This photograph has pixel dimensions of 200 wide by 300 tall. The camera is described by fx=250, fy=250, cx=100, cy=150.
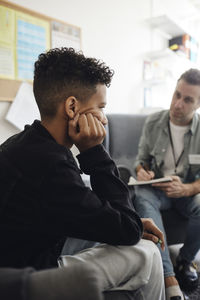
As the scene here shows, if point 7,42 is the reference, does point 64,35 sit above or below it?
above

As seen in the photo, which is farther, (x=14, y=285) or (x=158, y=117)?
(x=158, y=117)

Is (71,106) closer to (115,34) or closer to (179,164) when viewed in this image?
(179,164)

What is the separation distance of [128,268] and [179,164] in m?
1.17

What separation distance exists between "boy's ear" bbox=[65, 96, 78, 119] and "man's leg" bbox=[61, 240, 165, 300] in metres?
0.40

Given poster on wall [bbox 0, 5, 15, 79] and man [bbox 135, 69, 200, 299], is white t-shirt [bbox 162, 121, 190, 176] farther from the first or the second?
poster on wall [bbox 0, 5, 15, 79]

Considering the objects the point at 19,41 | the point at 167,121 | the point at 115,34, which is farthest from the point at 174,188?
the point at 115,34

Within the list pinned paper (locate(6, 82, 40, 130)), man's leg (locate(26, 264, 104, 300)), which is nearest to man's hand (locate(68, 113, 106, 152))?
man's leg (locate(26, 264, 104, 300))

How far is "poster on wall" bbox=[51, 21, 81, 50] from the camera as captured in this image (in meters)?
1.82

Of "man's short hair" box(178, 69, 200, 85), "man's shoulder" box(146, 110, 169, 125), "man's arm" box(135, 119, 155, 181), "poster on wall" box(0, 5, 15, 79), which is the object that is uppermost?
"poster on wall" box(0, 5, 15, 79)

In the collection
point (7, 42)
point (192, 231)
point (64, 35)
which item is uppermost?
→ point (64, 35)

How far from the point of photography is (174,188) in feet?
4.75

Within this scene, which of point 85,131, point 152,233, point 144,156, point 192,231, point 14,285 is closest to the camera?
point 14,285

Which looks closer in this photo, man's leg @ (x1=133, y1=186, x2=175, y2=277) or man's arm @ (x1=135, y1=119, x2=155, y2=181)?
man's leg @ (x1=133, y1=186, x2=175, y2=277)

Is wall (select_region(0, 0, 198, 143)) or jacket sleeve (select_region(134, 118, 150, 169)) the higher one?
wall (select_region(0, 0, 198, 143))
